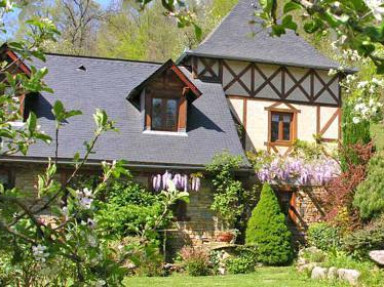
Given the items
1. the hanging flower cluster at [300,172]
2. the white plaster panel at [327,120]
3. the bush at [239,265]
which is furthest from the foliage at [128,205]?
the white plaster panel at [327,120]

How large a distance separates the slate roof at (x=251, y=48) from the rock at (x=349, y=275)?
27.9 ft

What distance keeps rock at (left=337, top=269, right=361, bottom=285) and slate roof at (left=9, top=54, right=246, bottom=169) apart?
16.7ft

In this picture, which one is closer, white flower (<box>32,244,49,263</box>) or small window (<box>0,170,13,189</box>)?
white flower (<box>32,244,49,263</box>)

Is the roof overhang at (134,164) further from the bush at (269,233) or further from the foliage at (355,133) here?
the foliage at (355,133)

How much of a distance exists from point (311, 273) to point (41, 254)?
421 inches

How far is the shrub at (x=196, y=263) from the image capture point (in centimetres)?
1295

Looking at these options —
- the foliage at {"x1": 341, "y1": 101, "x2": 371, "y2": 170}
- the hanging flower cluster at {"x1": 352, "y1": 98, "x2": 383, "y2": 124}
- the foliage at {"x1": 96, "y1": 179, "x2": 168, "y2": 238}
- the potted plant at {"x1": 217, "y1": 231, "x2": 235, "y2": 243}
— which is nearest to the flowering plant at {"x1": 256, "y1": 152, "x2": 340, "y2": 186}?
the foliage at {"x1": 341, "y1": 101, "x2": 371, "y2": 170}

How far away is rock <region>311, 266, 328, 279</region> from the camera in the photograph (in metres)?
11.8

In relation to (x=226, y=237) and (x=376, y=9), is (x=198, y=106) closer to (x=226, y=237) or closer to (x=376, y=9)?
(x=226, y=237)

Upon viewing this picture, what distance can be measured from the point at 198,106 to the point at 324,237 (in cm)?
536

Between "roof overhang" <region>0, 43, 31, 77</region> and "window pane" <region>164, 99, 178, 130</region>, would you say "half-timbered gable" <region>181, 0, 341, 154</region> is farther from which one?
"roof overhang" <region>0, 43, 31, 77</region>

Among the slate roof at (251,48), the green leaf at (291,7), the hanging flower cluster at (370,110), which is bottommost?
the green leaf at (291,7)

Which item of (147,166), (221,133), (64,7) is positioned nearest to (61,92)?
(147,166)

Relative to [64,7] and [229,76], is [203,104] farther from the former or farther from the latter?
[64,7]
